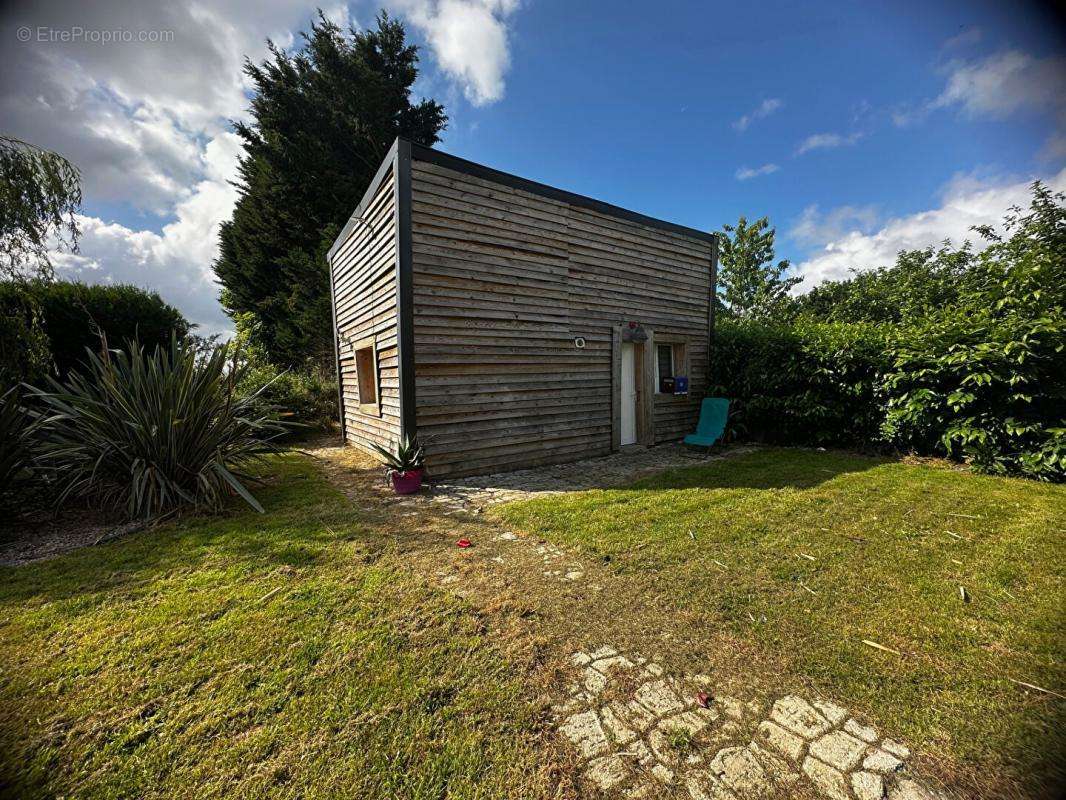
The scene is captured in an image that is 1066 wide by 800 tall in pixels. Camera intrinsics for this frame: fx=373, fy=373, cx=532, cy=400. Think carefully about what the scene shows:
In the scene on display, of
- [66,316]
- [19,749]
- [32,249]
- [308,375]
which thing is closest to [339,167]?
[308,375]

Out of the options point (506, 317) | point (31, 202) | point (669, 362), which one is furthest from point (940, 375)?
point (31, 202)

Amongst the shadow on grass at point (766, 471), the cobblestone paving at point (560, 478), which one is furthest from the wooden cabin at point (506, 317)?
the shadow on grass at point (766, 471)

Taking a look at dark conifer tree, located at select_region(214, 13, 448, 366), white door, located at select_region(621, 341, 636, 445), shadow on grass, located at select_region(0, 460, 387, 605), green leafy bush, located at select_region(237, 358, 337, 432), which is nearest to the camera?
shadow on grass, located at select_region(0, 460, 387, 605)

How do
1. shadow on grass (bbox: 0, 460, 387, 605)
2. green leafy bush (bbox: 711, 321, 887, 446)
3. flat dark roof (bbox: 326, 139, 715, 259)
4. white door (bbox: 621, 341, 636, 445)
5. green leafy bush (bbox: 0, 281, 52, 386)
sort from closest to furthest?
shadow on grass (bbox: 0, 460, 387, 605) < green leafy bush (bbox: 0, 281, 52, 386) < flat dark roof (bbox: 326, 139, 715, 259) < green leafy bush (bbox: 711, 321, 887, 446) < white door (bbox: 621, 341, 636, 445)

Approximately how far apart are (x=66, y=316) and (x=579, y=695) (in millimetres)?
12318

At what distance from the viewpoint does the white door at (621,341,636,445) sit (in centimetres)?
714

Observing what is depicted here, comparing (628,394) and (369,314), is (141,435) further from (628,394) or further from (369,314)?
(628,394)

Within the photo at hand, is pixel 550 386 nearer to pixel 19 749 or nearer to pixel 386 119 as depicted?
pixel 19 749

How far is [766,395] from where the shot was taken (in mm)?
7430

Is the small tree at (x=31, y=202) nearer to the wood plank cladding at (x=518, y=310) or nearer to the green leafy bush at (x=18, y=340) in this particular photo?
the green leafy bush at (x=18, y=340)

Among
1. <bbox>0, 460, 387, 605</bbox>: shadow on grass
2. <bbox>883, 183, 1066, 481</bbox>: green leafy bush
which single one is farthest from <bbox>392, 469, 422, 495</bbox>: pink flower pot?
<bbox>883, 183, 1066, 481</bbox>: green leafy bush

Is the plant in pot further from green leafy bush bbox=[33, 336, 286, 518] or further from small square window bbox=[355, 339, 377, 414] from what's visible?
small square window bbox=[355, 339, 377, 414]

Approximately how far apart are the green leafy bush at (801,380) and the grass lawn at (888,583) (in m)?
2.03

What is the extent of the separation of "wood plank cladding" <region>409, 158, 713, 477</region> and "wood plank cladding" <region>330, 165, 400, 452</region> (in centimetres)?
54
